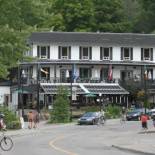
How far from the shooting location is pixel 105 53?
3649 inches

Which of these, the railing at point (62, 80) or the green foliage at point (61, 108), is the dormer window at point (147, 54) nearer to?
the railing at point (62, 80)

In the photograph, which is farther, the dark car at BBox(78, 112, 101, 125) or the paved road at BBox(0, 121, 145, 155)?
the dark car at BBox(78, 112, 101, 125)

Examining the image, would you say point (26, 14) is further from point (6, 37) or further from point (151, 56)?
point (151, 56)

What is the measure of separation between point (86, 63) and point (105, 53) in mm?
4021

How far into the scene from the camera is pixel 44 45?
90.2 meters

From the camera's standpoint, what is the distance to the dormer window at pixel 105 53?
92.1 m

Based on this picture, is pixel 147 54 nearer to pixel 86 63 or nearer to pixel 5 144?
pixel 86 63

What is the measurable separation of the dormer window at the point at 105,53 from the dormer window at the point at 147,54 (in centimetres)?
508

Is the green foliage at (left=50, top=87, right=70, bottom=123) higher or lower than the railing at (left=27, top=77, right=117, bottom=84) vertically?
lower

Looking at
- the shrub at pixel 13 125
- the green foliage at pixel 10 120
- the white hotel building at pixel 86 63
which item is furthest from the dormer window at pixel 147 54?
the shrub at pixel 13 125

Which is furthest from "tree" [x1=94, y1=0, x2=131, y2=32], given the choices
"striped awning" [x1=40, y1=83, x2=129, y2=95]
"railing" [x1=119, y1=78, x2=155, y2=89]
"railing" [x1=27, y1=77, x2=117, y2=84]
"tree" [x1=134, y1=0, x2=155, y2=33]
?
"striped awning" [x1=40, y1=83, x2=129, y2=95]

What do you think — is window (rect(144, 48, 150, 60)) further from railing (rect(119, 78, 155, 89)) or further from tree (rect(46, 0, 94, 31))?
tree (rect(46, 0, 94, 31))

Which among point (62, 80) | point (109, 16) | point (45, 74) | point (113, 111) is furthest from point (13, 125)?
point (109, 16)

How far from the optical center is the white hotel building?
290 ft
